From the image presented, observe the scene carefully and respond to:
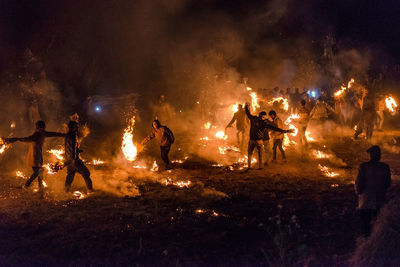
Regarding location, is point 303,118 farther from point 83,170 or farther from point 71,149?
point 71,149

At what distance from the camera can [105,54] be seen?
20703 millimetres

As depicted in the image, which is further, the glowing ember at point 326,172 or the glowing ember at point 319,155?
the glowing ember at point 319,155

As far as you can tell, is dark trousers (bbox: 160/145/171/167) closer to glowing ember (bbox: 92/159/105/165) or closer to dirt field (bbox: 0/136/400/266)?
dirt field (bbox: 0/136/400/266)

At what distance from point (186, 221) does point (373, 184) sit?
9.61ft

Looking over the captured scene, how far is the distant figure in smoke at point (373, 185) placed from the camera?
185 inches

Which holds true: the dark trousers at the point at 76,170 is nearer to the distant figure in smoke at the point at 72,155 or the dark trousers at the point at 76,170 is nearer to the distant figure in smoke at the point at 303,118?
the distant figure in smoke at the point at 72,155

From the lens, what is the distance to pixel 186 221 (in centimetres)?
582

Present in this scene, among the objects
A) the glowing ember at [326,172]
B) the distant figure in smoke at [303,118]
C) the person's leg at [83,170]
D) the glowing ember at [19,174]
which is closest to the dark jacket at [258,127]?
the glowing ember at [326,172]

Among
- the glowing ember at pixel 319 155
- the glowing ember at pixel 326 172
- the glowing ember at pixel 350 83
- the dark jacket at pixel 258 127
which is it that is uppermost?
the glowing ember at pixel 350 83

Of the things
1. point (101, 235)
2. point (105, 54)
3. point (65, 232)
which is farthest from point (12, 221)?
point (105, 54)

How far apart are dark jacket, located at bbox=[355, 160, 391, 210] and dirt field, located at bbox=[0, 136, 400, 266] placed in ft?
2.12

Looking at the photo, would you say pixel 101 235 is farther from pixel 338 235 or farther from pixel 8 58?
pixel 8 58

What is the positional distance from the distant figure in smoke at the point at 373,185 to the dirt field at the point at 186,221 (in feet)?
1.76

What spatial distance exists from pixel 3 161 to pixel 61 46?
731 cm
